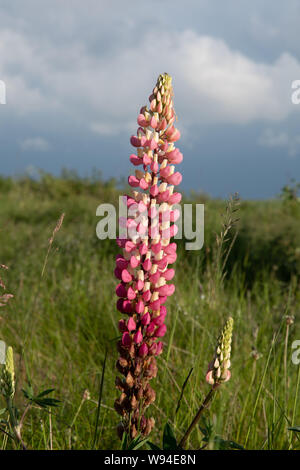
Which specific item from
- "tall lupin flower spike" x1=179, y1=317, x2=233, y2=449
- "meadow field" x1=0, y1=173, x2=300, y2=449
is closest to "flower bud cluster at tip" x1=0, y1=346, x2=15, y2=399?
"meadow field" x1=0, y1=173, x2=300, y2=449

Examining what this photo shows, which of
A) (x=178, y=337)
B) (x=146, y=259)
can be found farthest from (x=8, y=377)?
(x=178, y=337)

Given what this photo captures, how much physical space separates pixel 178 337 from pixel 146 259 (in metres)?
2.39

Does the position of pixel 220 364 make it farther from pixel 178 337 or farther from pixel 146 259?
pixel 178 337

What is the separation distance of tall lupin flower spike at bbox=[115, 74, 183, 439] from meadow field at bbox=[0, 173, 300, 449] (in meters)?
0.18

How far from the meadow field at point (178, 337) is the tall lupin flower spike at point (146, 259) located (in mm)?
183

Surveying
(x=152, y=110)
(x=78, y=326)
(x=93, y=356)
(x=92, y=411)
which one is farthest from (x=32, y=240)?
(x=152, y=110)

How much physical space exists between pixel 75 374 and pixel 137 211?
1979mm

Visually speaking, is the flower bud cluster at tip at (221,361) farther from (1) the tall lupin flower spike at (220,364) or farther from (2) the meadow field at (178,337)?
(2) the meadow field at (178,337)

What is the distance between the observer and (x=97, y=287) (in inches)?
185

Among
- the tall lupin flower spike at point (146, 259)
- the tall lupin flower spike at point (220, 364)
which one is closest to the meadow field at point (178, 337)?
the tall lupin flower spike at point (220, 364)

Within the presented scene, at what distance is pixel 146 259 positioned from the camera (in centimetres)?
155

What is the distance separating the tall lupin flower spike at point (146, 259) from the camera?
5.08 ft

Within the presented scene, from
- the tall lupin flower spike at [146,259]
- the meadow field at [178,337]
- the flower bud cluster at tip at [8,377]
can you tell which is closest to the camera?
the flower bud cluster at tip at [8,377]
